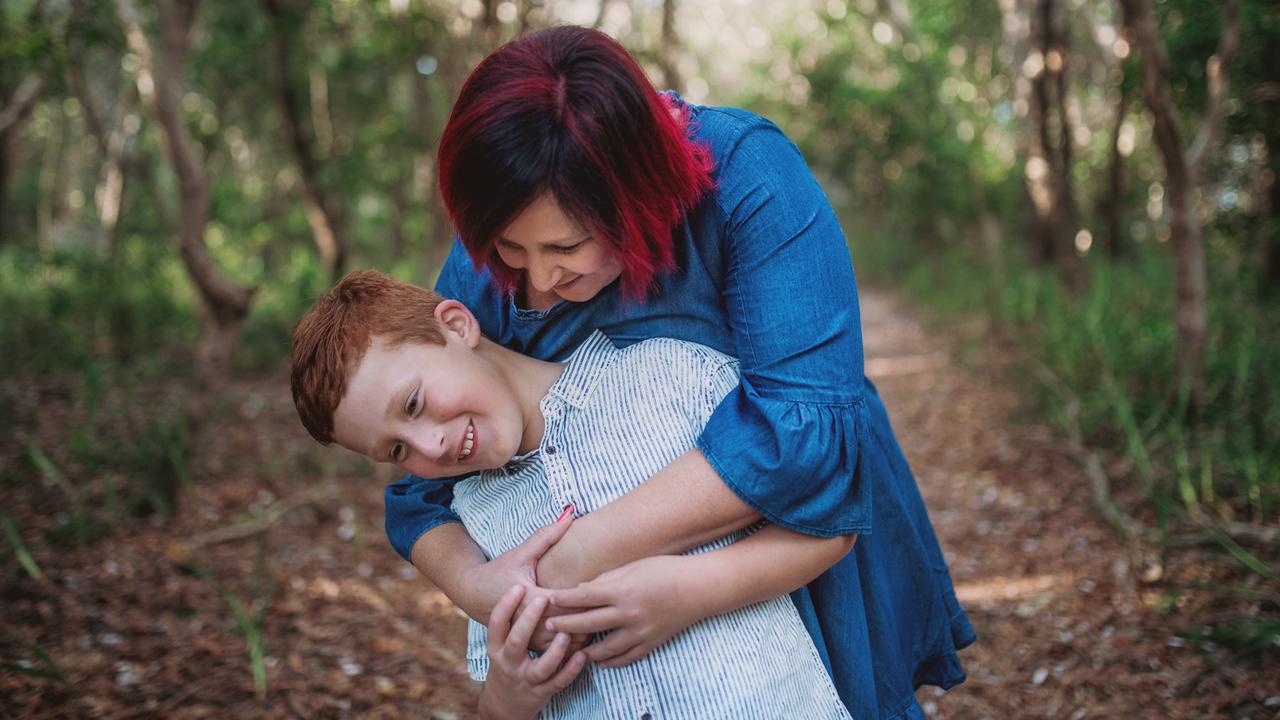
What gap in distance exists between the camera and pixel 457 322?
148 centimetres

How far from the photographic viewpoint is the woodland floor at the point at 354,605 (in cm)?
242

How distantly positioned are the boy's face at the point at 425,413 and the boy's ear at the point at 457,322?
7cm

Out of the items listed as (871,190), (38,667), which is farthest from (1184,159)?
(871,190)

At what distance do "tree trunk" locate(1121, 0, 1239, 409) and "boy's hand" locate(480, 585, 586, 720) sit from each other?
331 centimetres

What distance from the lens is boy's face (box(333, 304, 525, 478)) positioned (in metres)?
1.34

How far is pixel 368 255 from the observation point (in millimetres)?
12016

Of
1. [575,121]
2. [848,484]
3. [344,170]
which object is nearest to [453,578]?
[848,484]

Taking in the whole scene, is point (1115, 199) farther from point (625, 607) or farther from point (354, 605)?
point (625, 607)

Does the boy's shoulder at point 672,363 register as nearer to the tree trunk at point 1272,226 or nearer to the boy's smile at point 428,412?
the boy's smile at point 428,412

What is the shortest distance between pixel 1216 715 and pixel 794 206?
2.03 meters

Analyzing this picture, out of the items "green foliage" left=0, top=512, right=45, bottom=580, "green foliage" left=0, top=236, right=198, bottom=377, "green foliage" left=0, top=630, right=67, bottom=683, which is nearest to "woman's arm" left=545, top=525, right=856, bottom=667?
"green foliage" left=0, top=630, right=67, bottom=683

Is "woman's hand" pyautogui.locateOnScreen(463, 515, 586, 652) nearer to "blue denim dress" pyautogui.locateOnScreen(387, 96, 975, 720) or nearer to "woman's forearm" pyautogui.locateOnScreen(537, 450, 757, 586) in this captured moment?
"woman's forearm" pyautogui.locateOnScreen(537, 450, 757, 586)

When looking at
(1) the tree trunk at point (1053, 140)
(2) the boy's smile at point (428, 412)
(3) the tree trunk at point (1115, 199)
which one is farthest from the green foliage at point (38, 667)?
(3) the tree trunk at point (1115, 199)

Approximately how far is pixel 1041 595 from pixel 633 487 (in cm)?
244
